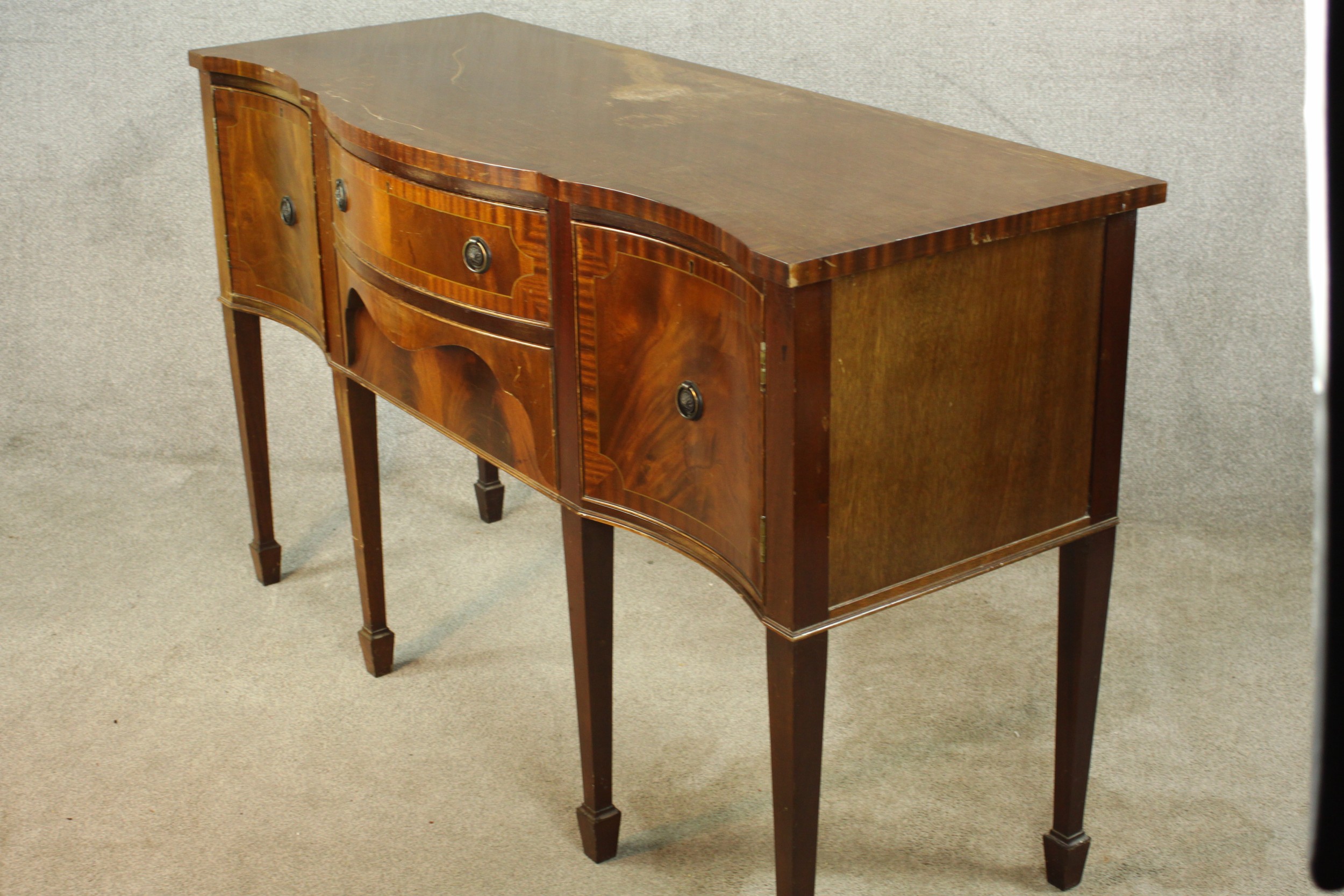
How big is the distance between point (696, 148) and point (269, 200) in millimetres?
894

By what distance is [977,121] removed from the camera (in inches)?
104

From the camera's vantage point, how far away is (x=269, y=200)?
220 cm

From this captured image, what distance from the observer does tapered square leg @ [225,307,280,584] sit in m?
2.41

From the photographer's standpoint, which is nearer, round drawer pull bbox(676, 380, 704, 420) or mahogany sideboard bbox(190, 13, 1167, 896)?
mahogany sideboard bbox(190, 13, 1167, 896)

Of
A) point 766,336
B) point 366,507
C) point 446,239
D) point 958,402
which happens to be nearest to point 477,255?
point 446,239

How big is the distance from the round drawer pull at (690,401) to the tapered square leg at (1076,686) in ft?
1.53

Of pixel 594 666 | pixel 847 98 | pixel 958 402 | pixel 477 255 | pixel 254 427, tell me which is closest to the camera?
pixel 958 402

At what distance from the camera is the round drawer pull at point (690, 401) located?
1.41m

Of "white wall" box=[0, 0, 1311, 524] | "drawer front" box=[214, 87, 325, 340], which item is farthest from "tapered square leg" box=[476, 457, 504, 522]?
"drawer front" box=[214, 87, 325, 340]

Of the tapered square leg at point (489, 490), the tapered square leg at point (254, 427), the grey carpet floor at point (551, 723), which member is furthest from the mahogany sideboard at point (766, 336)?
the tapered square leg at point (489, 490)

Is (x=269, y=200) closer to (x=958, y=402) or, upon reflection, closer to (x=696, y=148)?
(x=696, y=148)

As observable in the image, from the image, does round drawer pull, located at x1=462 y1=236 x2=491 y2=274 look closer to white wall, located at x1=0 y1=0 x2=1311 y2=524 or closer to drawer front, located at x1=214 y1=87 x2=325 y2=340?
drawer front, located at x1=214 y1=87 x2=325 y2=340

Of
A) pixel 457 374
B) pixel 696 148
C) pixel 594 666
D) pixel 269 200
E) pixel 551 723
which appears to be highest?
pixel 696 148

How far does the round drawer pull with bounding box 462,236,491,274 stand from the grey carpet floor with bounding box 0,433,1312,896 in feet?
2.56
